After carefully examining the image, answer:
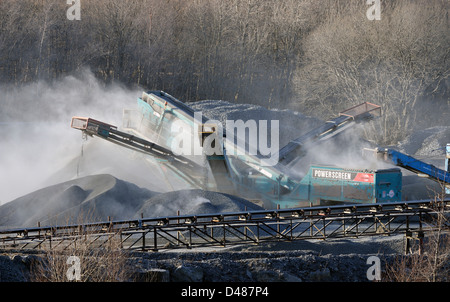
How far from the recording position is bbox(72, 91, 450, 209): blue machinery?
18703 millimetres

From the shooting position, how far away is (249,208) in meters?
17.9

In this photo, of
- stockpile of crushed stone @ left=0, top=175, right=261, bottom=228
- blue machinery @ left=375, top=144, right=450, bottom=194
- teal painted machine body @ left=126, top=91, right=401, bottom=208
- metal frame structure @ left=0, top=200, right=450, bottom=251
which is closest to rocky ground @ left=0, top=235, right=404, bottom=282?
metal frame structure @ left=0, top=200, right=450, bottom=251

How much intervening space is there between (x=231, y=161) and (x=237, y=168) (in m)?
0.31

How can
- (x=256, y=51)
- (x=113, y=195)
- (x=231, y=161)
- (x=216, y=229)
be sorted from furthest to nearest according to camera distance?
(x=256, y=51), (x=231, y=161), (x=113, y=195), (x=216, y=229)

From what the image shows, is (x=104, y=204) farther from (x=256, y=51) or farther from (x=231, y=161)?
(x=256, y=51)

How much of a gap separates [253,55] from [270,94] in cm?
362

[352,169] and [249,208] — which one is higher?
[352,169]

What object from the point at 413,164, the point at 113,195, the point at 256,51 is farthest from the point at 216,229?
the point at 256,51

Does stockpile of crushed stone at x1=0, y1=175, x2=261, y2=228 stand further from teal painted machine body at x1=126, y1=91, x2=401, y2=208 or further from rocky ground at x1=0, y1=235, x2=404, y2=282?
rocky ground at x1=0, y1=235, x2=404, y2=282

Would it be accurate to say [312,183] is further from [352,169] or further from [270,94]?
[270,94]

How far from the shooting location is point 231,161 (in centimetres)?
2036
